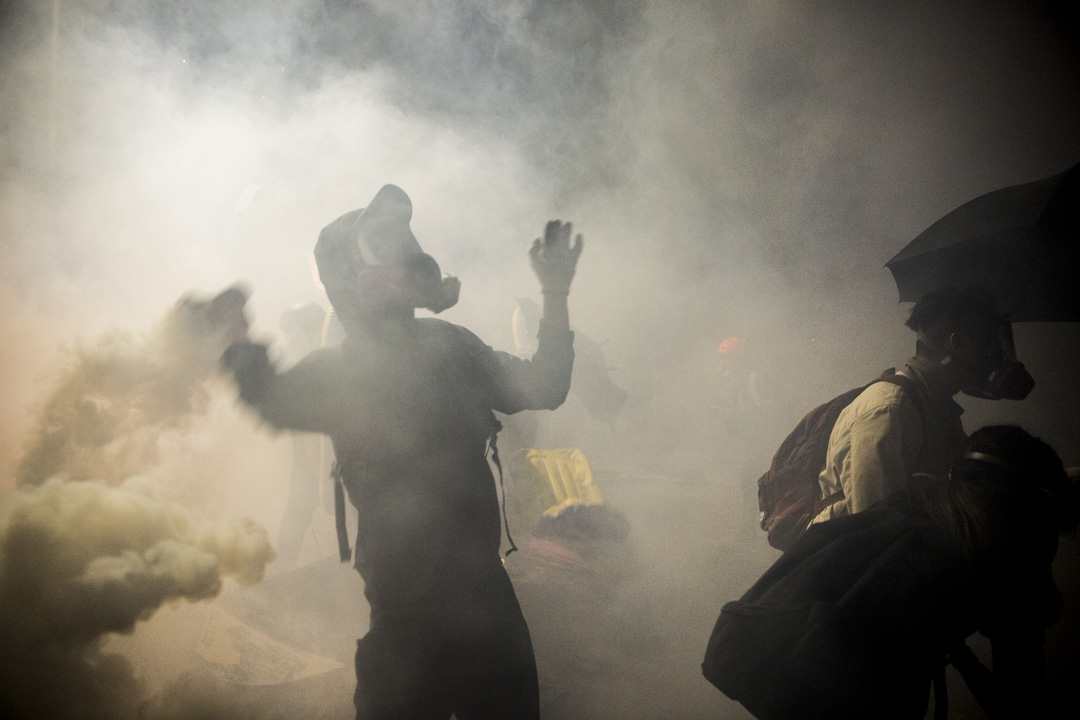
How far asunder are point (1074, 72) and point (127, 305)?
28.7ft

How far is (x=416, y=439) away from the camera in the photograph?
158 cm

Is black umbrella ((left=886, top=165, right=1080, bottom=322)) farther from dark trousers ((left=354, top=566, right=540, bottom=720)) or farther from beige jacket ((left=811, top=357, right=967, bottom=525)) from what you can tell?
dark trousers ((left=354, top=566, right=540, bottom=720))

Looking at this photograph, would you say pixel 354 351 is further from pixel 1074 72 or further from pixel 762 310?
pixel 762 310

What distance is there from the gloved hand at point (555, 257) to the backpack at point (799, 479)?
1374mm

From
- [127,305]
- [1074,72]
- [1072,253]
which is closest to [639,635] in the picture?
[1072,253]

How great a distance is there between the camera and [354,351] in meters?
1.63

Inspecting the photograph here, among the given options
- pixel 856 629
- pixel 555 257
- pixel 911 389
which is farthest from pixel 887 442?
pixel 555 257

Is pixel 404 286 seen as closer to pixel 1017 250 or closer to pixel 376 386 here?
pixel 376 386

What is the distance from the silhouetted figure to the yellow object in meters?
3.74

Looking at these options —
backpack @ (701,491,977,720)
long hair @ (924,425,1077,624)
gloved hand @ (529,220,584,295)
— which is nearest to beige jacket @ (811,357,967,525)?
long hair @ (924,425,1077,624)

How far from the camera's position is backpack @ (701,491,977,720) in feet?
3.85

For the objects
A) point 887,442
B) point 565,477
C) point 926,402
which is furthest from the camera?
point 565,477

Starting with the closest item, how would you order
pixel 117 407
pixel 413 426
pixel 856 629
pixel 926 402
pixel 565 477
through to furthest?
1. pixel 856 629
2. pixel 413 426
3. pixel 926 402
4. pixel 117 407
5. pixel 565 477

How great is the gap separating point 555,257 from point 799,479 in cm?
157
